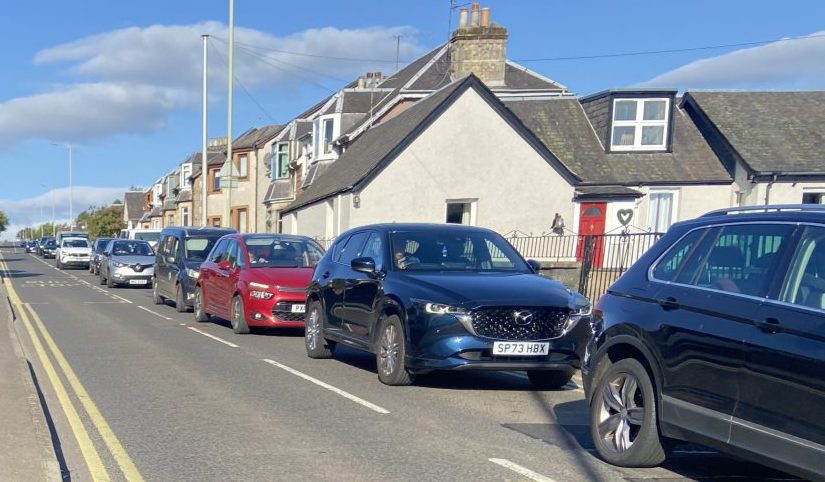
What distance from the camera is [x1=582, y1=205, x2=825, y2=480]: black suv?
14.4 feet

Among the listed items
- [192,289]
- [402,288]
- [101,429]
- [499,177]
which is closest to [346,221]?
[499,177]

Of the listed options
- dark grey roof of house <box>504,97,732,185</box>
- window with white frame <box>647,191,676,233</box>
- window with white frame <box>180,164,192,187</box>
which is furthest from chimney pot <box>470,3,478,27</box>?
window with white frame <box>180,164,192,187</box>

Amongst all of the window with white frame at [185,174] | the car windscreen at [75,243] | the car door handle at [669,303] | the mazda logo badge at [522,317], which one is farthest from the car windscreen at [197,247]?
the window with white frame at [185,174]

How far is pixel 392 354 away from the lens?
28.3 feet

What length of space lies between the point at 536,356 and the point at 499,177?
59.2ft

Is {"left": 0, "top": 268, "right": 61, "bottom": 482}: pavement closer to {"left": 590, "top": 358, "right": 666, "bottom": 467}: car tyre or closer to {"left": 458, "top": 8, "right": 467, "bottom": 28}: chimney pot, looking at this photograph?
{"left": 590, "top": 358, "right": 666, "bottom": 467}: car tyre

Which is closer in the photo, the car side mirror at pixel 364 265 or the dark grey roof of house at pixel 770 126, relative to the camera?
the car side mirror at pixel 364 265

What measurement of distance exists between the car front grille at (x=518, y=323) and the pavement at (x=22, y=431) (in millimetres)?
3896

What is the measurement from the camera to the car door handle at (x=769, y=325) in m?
4.58

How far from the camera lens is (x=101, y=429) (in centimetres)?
674

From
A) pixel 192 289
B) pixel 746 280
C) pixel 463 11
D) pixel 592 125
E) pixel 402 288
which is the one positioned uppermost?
pixel 463 11

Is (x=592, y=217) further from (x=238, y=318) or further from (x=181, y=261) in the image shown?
(x=238, y=318)

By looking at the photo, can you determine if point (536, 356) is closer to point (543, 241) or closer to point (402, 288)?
point (402, 288)

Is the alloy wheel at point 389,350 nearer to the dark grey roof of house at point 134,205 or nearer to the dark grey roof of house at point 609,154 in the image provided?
the dark grey roof of house at point 609,154
